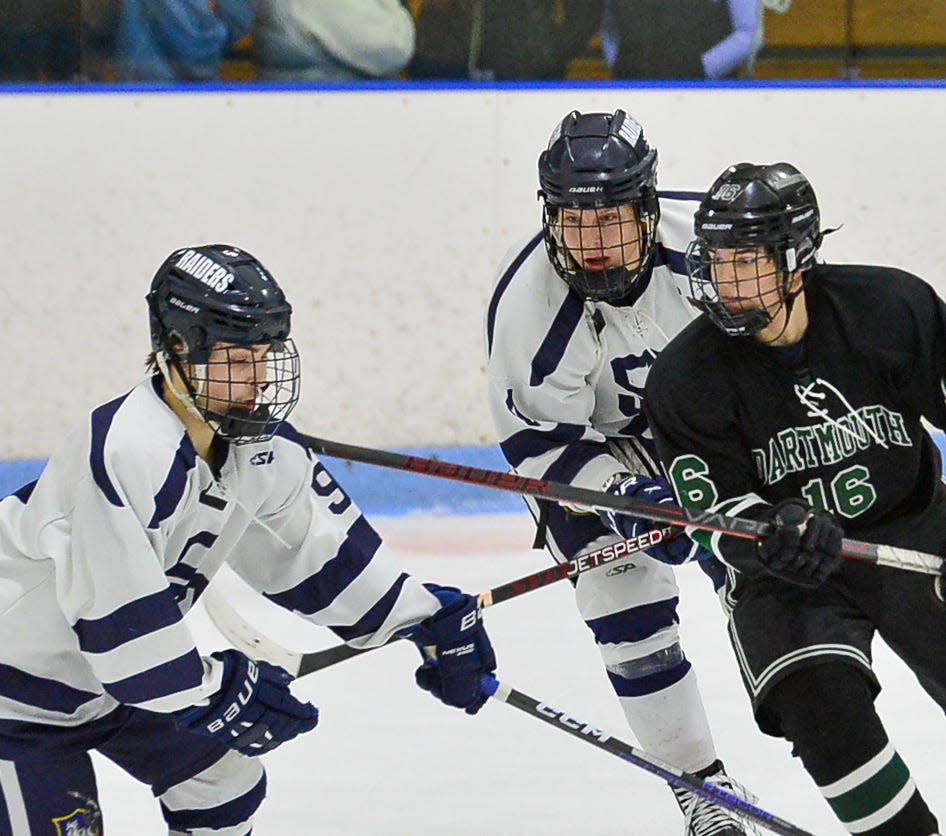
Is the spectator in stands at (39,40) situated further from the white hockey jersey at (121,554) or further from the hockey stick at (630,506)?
the white hockey jersey at (121,554)

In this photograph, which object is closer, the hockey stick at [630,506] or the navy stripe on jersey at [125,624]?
the navy stripe on jersey at [125,624]

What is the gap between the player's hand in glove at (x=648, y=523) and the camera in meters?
2.72

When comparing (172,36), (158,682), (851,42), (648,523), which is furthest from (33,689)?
(851,42)

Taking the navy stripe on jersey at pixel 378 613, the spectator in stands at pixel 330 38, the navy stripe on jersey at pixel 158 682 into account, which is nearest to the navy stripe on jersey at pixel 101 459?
the navy stripe on jersey at pixel 158 682

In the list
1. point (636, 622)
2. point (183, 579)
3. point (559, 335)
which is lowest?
point (636, 622)

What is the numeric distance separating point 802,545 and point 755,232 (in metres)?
0.42

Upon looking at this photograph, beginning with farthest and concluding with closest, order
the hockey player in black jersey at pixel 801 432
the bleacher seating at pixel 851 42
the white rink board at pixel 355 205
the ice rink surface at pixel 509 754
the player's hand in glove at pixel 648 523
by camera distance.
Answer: the bleacher seating at pixel 851 42
the white rink board at pixel 355 205
the ice rink surface at pixel 509 754
the player's hand in glove at pixel 648 523
the hockey player in black jersey at pixel 801 432

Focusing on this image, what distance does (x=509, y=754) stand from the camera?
3266mm

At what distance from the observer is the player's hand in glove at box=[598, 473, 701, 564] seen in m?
2.72

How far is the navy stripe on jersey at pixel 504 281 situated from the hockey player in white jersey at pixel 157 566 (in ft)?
1.94

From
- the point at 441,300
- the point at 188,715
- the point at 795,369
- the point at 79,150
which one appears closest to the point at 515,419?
the point at 795,369

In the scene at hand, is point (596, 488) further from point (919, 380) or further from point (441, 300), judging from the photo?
point (441, 300)

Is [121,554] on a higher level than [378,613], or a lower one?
higher

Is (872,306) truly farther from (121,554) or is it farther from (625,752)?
(121,554)
